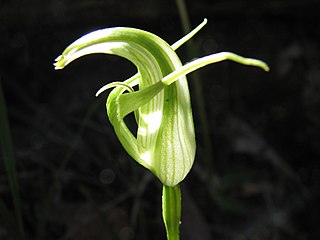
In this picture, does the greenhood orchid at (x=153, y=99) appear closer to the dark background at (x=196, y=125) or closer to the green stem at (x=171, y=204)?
the green stem at (x=171, y=204)

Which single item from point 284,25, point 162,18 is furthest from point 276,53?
point 162,18

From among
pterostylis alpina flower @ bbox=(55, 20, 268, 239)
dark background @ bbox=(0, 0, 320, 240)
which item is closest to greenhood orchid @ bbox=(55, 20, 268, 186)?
pterostylis alpina flower @ bbox=(55, 20, 268, 239)

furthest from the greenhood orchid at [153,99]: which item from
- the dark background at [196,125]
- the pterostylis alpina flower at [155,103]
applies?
the dark background at [196,125]

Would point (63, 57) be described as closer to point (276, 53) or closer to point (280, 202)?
point (280, 202)

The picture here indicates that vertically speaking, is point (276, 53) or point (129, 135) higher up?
point (276, 53)

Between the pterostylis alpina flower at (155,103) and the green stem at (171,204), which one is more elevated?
the pterostylis alpina flower at (155,103)

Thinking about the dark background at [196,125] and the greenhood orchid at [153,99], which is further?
the dark background at [196,125]

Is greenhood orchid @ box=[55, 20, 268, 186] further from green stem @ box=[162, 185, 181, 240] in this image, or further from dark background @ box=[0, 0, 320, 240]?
dark background @ box=[0, 0, 320, 240]
